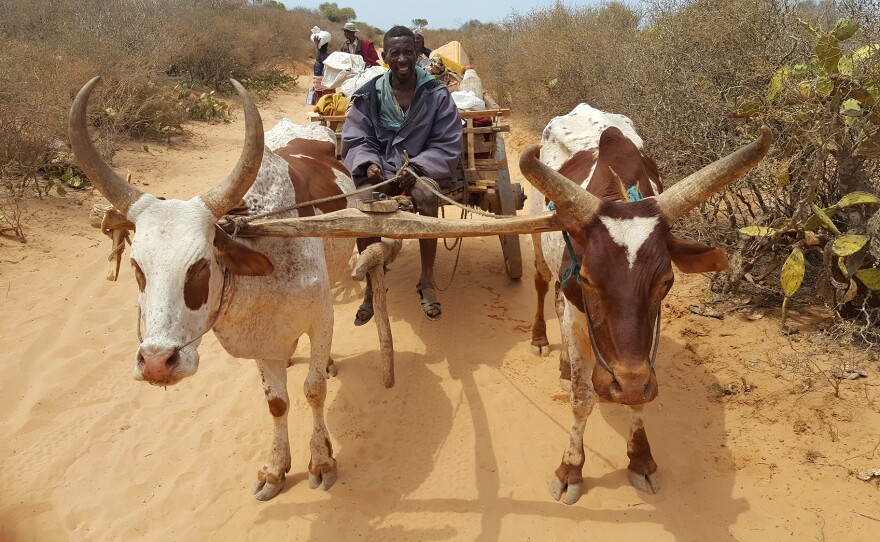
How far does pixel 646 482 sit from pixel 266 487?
2.16m

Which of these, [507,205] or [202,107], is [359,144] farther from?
[202,107]

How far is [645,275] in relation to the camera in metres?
2.25

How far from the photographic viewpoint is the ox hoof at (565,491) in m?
3.18

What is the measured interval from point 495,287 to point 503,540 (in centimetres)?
312

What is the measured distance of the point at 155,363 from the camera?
221 cm

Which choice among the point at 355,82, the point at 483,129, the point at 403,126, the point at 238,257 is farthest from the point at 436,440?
the point at 355,82

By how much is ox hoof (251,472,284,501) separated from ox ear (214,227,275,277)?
4.37 feet

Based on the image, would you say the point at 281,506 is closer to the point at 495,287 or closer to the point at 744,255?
the point at 495,287

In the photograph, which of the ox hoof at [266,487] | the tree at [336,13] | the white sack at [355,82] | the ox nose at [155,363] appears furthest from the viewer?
the tree at [336,13]

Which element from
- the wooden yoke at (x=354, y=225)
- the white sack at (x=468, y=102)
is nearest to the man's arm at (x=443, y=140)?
the white sack at (x=468, y=102)

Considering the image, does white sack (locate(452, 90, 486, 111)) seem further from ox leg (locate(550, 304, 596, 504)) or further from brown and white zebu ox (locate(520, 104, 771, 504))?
brown and white zebu ox (locate(520, 104, 771, 504))

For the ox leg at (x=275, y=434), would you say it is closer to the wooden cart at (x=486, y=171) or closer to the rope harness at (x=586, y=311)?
the rope harness at (x=586, y=311)

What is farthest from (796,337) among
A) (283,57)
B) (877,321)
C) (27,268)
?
(283,57)

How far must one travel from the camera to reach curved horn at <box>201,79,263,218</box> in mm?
2399
